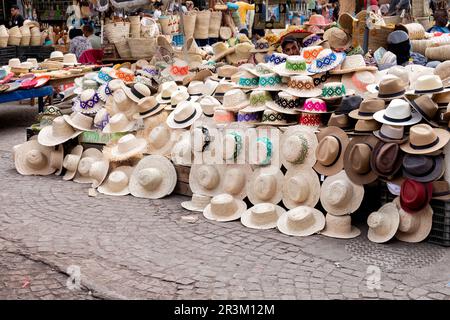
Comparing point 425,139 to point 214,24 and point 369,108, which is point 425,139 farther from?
point 214,24

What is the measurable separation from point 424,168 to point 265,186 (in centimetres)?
124

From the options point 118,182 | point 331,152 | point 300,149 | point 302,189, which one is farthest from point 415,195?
point 118,182

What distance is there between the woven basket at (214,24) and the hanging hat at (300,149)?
734cm

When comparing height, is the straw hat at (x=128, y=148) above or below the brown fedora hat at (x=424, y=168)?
below

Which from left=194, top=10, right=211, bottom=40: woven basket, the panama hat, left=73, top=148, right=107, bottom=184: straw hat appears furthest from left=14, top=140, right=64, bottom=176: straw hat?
left=194, top=10, right=211, bottom=40: woven basket

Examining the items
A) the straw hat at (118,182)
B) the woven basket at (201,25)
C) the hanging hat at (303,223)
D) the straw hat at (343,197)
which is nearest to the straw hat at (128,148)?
the straw hat at (118,182)

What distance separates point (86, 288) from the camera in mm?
3787

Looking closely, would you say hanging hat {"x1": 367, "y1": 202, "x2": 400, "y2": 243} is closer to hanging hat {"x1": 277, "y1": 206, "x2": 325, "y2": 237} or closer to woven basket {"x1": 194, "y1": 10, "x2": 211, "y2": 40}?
hanging hat {"x1": 277, "y1": 206, "x2": 325, "y2": 237}

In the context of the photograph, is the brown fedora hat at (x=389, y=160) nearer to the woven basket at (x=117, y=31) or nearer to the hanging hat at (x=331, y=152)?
the hanging hat at (x=331, y=152)

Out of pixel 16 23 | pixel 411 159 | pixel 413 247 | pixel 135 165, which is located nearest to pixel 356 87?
pixel 411 159

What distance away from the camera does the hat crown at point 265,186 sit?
16.0 feet

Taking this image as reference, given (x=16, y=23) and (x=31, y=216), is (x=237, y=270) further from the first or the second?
(x=16, y=23)

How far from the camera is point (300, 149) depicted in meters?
4.82

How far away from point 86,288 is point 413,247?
86.7 inches
